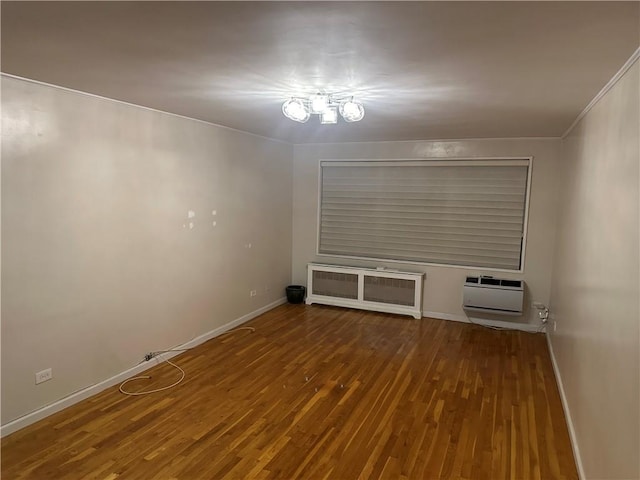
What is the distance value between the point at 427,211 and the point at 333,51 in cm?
394

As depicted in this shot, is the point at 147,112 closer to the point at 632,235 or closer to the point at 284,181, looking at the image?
the point at 284,181

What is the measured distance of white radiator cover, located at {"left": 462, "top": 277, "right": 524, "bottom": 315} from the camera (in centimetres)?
493

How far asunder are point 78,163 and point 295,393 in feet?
8.28

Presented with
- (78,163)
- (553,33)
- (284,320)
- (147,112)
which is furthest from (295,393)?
(553,33)

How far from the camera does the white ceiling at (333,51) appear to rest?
1546mm

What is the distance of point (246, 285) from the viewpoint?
209 inches

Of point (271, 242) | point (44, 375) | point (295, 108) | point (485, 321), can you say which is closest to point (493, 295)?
point (485, 321)

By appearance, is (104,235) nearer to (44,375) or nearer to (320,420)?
(44,375)

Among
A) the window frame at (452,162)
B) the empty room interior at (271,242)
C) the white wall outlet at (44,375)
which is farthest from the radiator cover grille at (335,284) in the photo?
the white wall outlet at (44,375)

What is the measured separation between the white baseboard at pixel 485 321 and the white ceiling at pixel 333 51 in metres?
2.84

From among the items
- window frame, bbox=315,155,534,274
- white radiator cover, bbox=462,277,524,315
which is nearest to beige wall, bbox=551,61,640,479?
white radiator cover, bbox=462,277,524,315

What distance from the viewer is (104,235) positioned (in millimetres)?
3359

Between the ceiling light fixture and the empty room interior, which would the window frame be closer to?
the empty room interior

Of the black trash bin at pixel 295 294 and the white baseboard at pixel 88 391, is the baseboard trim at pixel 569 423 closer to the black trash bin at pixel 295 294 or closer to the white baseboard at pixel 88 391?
the black trash bin at pixel 295 294
